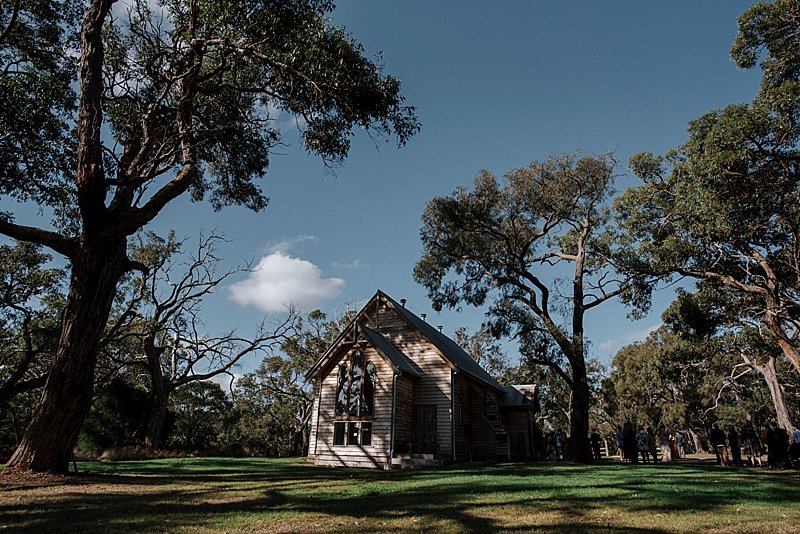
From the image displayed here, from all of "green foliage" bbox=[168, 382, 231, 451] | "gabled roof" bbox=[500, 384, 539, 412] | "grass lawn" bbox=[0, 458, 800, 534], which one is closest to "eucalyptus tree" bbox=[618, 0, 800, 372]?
"grass lawn" bbox=[0, 458, 800, 534]

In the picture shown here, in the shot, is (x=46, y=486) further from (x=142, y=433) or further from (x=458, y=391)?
(x=142, y=433)

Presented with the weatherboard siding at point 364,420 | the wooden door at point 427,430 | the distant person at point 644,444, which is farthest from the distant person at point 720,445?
the weatherboard siding at point 364,420

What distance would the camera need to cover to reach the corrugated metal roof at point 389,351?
21.2 meters

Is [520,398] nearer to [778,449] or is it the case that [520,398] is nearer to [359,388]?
[359,388]

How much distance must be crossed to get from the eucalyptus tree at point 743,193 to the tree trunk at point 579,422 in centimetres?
615

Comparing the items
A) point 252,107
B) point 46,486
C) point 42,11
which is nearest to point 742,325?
point 252,107

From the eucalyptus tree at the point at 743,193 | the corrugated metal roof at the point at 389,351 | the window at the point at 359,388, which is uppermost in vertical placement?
the eucalyptus tree at the point at 743,193

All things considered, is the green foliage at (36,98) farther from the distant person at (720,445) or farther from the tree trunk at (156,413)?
the distant person at (720,445)

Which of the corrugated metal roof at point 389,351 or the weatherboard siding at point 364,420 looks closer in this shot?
the weatherboard siding at point 364,420

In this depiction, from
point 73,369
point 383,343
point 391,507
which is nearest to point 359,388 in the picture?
point 383,343

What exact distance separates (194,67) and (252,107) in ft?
10.5

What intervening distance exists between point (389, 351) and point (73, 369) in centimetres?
1411

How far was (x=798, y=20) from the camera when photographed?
13.7m

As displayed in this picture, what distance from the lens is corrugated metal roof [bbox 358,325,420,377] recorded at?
2125 centimetres
